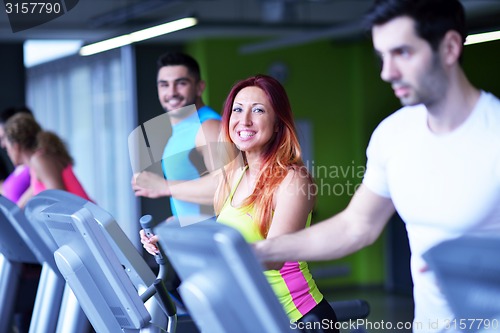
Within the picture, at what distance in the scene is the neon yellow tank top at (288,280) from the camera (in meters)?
2.51

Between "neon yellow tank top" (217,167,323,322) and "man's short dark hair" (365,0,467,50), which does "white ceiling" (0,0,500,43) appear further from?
"man's short dark hair" (365,0,467,50)

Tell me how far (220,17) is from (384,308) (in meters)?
3.36

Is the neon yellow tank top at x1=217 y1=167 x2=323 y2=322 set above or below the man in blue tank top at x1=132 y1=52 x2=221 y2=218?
below

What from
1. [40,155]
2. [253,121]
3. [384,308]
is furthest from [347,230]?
[384,308]

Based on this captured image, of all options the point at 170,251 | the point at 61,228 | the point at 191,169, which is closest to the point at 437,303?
the point at 170,251

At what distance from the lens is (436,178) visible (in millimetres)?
1804

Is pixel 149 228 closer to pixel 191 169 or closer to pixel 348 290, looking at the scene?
pixel 191 169

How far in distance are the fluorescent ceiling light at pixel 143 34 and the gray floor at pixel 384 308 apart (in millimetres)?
2582

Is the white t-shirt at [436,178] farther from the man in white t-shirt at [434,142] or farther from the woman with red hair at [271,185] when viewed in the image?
the woman with red hair at [271,185]

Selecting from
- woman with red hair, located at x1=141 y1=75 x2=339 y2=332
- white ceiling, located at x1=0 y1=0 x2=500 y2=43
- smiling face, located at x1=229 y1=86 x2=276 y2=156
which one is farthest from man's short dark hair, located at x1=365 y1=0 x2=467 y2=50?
white ceiling, located at x1=0 y1=0 x2=500 y2=43

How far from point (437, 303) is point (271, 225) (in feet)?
2.33

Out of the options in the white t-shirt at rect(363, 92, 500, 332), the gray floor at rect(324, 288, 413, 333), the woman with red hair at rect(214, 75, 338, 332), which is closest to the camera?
the white t-shirt at rect(363, 92, 500, 332)

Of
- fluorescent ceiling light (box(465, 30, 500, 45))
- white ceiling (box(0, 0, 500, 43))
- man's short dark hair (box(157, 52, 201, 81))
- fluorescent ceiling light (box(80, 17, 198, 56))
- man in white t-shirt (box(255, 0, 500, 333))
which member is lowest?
man in white t-shirt (box(255, 0, 500, 333))

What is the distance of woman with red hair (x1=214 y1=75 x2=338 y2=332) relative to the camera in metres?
2.46
